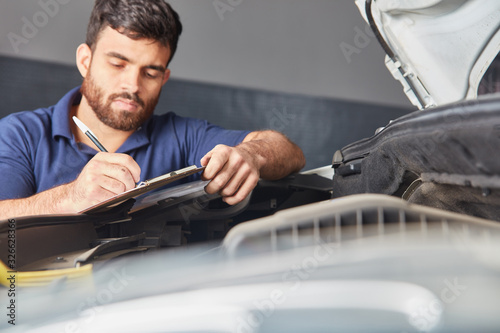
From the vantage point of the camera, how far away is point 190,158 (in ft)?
4.10

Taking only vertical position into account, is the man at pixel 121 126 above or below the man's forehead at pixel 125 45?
below

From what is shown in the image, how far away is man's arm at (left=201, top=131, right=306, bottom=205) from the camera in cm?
74

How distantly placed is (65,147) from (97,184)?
475 mm

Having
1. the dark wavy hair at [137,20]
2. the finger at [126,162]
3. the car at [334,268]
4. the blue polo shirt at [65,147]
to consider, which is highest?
the dark wavy hair at [137,20]

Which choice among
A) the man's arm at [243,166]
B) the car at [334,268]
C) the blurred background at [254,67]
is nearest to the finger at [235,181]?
the man's arm at [243,166]

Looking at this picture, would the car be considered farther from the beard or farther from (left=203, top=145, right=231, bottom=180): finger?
the beard

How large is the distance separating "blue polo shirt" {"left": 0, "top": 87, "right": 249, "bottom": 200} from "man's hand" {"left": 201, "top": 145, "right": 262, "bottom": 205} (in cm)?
33

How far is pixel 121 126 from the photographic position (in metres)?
1.18

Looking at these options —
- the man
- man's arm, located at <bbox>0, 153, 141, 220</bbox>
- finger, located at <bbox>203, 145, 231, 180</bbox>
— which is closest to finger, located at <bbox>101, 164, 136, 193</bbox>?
man's arm, located at <bbox>0, 153, 141, 220</bbox>

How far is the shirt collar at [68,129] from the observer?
1.11 metres

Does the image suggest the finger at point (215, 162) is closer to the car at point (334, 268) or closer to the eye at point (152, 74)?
the car at point (334, 268)

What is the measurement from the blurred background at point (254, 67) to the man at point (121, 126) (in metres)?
1.33

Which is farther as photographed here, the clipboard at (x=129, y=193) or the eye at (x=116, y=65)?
the eye at (x=116, y=65)

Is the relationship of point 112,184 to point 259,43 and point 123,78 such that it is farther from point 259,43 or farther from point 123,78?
point 259,43
